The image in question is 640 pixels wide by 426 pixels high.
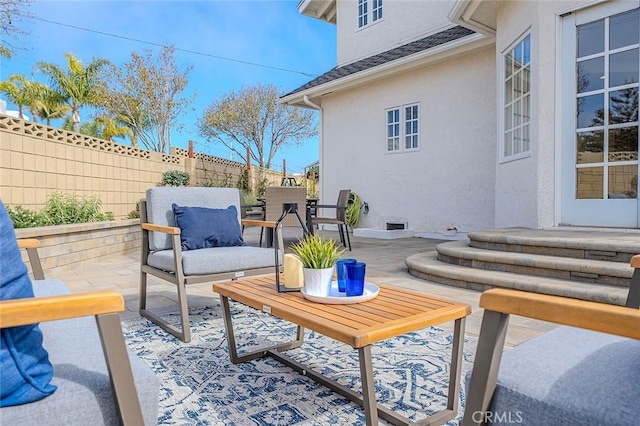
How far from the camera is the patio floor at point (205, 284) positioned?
2.85 meters

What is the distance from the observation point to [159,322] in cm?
288

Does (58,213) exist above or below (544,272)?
above

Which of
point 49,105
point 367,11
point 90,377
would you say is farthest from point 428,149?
point 49,105

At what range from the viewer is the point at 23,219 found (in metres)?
5.05

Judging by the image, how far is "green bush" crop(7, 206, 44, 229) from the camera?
195 inches

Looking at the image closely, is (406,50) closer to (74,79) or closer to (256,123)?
(256,123)

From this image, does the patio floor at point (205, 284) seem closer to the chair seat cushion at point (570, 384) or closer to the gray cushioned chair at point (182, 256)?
the gray cushioned chair at point (182, 256)

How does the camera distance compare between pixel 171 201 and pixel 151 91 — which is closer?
pixel 171 201

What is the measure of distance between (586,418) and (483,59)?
6862 mm

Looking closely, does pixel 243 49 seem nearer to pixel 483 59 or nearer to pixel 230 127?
pixel 230 127

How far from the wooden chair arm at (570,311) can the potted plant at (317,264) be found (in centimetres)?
89

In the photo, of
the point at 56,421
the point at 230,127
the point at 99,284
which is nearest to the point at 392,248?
the point at 99,284

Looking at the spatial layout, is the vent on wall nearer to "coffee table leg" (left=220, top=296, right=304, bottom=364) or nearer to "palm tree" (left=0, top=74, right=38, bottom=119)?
"coffee table leg" (left=220, top=296, right=304, bottom=364)

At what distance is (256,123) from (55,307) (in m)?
18.8
